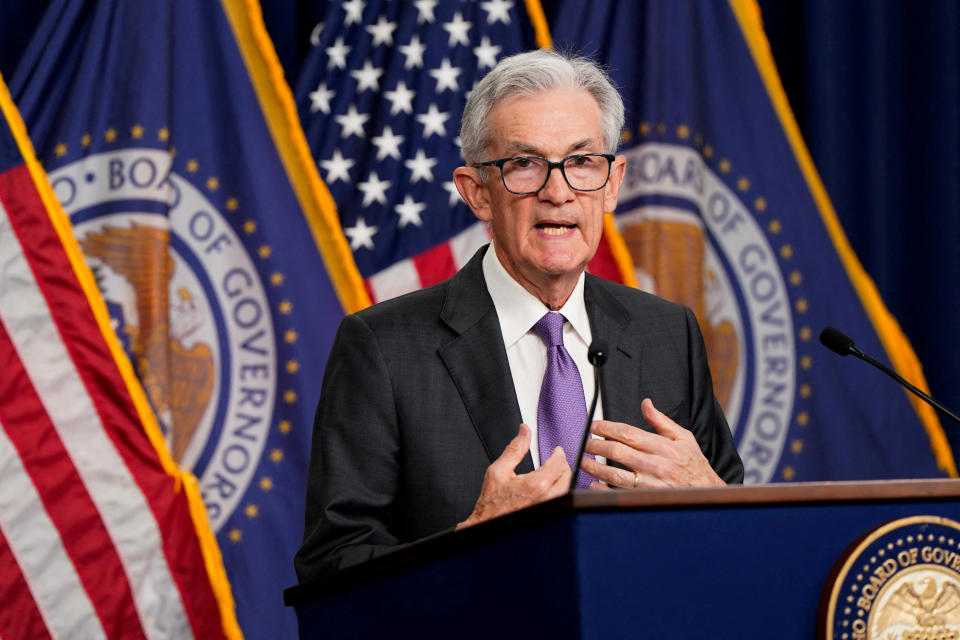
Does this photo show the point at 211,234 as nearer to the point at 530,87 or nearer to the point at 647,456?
the point at 530,87

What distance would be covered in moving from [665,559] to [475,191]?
100 centimetres

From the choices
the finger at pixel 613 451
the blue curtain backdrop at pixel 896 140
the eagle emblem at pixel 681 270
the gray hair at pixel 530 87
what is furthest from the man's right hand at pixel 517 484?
the blue curtain backdrop at pixel 896 140

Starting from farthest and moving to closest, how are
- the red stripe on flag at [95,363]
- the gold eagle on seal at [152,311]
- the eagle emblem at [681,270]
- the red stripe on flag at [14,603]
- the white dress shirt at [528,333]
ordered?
the eagle emblem at [681,270], the gold eagle on seal at [152,311], the red stripe on flag at [95,363], the red stripe on flag at [14,603], the white dress shirt at [528,333]

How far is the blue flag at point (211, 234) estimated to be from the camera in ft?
10.8

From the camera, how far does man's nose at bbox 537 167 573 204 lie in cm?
193

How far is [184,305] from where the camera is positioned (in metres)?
3.35

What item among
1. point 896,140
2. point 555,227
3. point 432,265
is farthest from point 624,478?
point 896,140

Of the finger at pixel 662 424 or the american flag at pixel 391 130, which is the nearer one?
the finger at pixel 662 424

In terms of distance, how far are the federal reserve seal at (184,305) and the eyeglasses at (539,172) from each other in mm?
1630

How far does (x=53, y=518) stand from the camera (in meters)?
3.08

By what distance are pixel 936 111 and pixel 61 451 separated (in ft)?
10.3

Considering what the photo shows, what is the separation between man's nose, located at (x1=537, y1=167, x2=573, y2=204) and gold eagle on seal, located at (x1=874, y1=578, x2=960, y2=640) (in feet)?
2.91

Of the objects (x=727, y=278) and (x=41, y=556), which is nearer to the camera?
(x=41, y=556)

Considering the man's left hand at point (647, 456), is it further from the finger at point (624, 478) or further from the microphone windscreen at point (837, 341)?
the microphone windscreen at point (837, 341)
